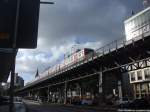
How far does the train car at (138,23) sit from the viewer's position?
252ft

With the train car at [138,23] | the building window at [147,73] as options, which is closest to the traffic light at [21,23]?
the train car at [138,23]

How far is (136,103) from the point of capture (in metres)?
48.1

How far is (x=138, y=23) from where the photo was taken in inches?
3260

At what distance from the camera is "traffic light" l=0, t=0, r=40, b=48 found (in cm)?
372

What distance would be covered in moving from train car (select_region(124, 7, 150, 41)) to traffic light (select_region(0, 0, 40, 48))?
70255 millimetres

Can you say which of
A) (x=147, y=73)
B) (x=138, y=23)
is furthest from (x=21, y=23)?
(x=147, y=73)

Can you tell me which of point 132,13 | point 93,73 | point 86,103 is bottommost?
point 86,103

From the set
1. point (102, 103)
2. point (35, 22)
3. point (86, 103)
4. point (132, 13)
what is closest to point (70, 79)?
point (86, 103)

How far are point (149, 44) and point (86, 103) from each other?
113ft

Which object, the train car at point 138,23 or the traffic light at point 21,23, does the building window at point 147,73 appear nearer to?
the train car at point 138,23

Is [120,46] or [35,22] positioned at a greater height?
[120,46]

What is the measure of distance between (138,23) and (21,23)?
268 ft

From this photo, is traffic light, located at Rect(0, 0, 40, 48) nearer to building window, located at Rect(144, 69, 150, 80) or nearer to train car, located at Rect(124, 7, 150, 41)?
train car, located at Rect(124, 7, 150, 41)

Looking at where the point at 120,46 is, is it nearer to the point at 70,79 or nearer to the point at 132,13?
the point at 70,79
